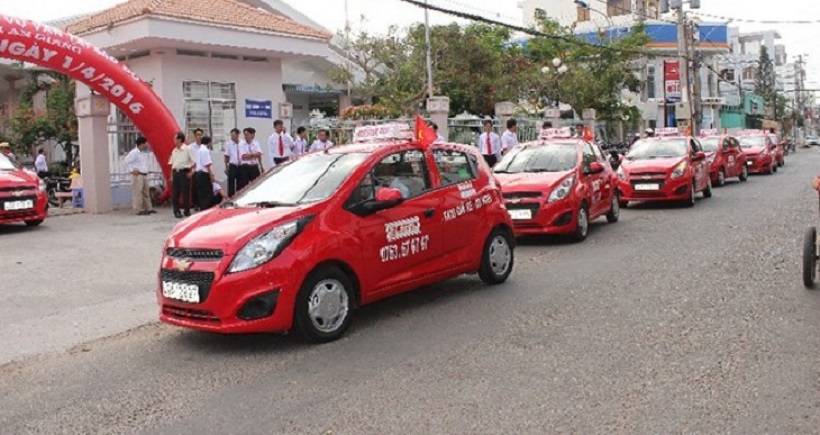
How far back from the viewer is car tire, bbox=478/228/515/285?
27.1 feet

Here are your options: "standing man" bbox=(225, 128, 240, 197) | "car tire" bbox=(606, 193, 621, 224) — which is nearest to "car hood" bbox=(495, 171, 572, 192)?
"car tire" bbox=(606, 193, 621, 224)

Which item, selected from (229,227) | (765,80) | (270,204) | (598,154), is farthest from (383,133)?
(765,80)

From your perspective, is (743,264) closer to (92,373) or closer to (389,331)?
(389,331)

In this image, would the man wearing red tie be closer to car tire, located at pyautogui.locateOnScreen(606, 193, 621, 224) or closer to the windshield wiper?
Answer: car tire, located at pyautogui.locateOnScreen(606, 193, 621, 224)

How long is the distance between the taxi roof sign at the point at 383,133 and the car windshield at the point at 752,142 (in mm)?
23002

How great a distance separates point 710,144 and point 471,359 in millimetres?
19136

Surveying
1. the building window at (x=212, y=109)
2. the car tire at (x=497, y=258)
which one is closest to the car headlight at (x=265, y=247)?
the car tire at (x=497, y=258)

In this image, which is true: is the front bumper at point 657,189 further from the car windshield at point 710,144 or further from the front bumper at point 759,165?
the front bumper at point 759,165

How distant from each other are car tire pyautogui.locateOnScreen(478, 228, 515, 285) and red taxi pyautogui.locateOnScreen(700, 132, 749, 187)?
14388 millimetres

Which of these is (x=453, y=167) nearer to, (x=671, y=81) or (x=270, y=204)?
(x=270, y=204)

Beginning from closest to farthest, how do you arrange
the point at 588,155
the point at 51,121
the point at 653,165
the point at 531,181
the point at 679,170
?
the point at 531,181 → the point at 588,155 → the point at 679,170 → the point at 653,165 → the point at 51,121

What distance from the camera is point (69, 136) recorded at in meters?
23.8

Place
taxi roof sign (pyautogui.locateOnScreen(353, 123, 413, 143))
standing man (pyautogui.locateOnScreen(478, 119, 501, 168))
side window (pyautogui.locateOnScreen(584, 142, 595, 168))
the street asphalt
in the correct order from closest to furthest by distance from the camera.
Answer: the street asphalt < taxi roof sign (pyautogui.locateOnScreen(353, 123, 413, 143)) < side window (pyautogui.locateOnScreen(584, 142, 595, 168)) < standing man (pyautogui.locateOnScreen(478, 119, 501, 168))

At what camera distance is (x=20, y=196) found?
13.7 meters
